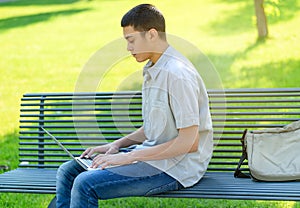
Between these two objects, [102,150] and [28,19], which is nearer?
[102,150]

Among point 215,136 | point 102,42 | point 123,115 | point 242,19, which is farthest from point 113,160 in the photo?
point 242,19

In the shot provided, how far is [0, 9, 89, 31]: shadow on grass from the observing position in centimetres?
1454

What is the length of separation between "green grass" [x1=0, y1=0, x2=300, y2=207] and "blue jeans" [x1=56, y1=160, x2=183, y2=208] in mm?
2795

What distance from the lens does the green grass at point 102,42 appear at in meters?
9.75

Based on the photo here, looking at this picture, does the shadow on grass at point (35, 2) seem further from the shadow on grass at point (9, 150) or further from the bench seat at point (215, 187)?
Answer: the bench seat at point (215, 187)

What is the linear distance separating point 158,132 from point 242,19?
9949mm

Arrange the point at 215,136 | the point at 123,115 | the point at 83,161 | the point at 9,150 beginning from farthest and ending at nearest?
1. the point at 9,150
2. the point at 123,115
3. the point at 215,136
4. the point at 83,161

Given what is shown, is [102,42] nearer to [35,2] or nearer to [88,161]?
[35,2]

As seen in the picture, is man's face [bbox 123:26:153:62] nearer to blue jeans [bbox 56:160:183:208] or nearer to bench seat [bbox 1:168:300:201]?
blue jeans [bbox 56:160:183:208]

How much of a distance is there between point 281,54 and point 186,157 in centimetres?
746

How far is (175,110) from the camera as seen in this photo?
11.8 ft

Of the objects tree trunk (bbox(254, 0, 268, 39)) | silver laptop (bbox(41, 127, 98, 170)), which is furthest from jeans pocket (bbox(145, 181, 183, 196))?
tree trunk (bbox(254, 0, 268, 39))

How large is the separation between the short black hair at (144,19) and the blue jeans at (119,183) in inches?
28.4

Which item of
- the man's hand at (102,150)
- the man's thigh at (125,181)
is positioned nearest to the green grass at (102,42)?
the man's hand at (102,150)
